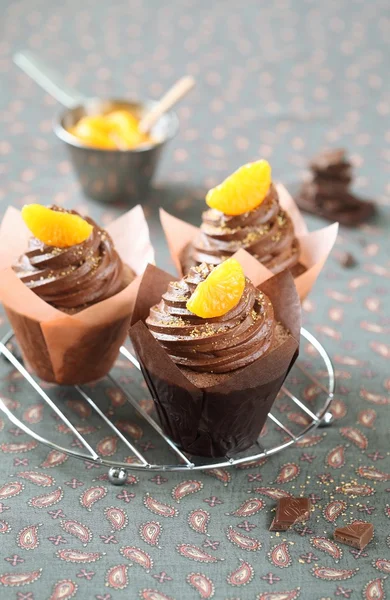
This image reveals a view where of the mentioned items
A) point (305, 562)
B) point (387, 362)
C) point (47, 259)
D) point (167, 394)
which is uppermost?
point (47, 259)

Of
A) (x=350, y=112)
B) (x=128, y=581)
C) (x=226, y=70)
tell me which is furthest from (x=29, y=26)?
(x=128, y=581)

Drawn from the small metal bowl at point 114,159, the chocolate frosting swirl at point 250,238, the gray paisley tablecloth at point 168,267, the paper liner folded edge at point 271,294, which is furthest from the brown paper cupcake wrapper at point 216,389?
the small metal bowl at point 114,159

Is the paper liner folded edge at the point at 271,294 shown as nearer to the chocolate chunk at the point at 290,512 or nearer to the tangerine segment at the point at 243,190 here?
the tangerine segment at the point at 243,190

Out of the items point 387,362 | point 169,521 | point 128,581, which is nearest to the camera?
point 128,581

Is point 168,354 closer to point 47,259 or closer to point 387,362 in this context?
point 47,259

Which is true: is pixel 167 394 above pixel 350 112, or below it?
above

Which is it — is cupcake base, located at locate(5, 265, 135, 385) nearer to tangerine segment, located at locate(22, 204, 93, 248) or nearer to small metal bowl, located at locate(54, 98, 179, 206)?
tangerine segment, located at locate(22, 204, 93, 248)
